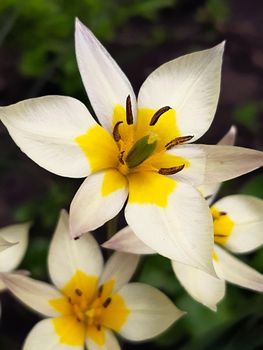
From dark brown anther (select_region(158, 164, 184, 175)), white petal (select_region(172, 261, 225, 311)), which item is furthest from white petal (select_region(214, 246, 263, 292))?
dark brown anther (select_region(158, 164, 184, 175))

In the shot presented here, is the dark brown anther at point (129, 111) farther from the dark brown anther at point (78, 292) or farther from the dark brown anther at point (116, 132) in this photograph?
the dark brown anther at point (78, 292)

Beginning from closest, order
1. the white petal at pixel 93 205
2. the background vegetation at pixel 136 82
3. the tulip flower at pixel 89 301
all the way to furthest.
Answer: the white petal at pixel 93 205
the tulip flower at pixel 89 301
the background vegetation at pixel 136 82

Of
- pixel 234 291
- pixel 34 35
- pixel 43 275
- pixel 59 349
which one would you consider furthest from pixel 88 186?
pixel 34 35

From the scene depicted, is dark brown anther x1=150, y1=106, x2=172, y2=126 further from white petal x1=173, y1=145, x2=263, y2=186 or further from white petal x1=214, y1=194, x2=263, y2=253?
white petal x1=214, y1=194, x2=263, y2=253

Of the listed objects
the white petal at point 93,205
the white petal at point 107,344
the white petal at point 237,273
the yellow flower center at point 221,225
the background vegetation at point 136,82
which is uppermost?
the white petal at point 93,205

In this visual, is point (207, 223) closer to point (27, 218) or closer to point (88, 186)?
point (88, 186)

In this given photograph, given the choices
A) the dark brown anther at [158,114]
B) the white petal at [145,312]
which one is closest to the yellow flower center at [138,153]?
the dark brown anther at [158,114]

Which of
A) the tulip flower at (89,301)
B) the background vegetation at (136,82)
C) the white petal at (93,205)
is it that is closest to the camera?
the white petal at (93,205)
